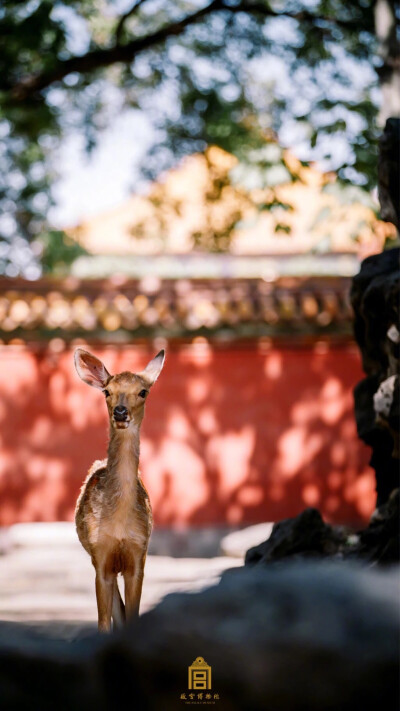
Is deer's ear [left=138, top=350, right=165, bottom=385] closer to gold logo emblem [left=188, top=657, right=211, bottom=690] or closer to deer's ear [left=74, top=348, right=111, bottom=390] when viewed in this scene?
deer's ear [left=74, top=348, right=111, bottom=390]

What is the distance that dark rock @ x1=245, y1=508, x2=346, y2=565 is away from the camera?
15.3 feet

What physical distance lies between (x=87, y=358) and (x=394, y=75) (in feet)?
16.7

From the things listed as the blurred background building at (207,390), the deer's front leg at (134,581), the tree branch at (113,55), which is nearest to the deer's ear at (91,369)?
the deer's front leg at (134,581)

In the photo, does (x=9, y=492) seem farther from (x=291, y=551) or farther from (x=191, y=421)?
(x=291, y=551)

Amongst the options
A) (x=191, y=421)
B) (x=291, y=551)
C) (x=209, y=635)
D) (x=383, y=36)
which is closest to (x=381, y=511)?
(x=291, y=551)

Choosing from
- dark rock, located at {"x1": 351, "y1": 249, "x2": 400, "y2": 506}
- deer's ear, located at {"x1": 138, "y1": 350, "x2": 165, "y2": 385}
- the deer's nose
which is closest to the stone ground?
the deer's nose

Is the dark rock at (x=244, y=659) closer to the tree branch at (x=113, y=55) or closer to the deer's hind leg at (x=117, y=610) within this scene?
the deer's hind leg at (x=117, y=610)

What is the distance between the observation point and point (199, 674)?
180 centimetres

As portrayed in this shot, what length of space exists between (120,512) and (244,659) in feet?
4.06

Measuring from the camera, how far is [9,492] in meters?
8.27

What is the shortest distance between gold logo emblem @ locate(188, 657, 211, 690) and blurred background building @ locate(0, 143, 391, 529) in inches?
249

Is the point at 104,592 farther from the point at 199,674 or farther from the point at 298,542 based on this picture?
the point at 298,542

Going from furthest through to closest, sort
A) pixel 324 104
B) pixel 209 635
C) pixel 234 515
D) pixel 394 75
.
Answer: pixel 234 515, pixel 324 104, pixel 394 75, pixel 209 635

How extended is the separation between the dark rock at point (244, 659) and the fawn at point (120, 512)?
2.99 ft
